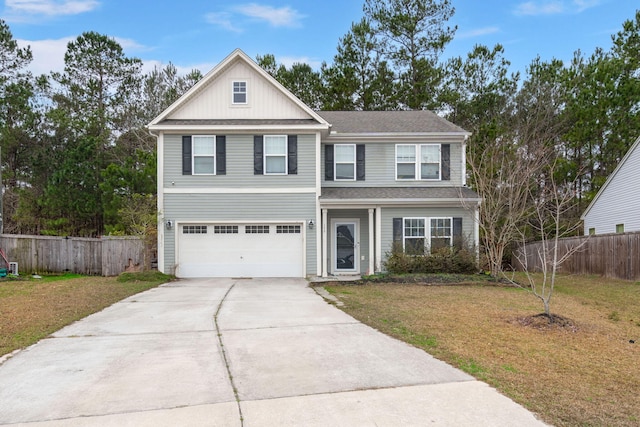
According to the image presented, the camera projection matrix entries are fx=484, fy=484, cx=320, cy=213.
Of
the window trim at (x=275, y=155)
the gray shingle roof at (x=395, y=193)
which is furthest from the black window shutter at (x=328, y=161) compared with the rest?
the window trim at (x=275, y=155)

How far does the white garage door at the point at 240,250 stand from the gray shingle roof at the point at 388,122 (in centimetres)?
440

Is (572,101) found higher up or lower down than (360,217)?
higher up

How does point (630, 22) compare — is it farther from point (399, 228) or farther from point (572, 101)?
point (399, 228)

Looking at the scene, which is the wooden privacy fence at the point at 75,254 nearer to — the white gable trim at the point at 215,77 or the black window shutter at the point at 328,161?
the white gable trim at the point at 215,77

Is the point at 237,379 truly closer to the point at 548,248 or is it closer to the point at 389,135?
the point at 389,135

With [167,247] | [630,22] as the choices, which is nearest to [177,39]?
[167,247]

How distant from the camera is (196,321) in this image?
27.2 ft

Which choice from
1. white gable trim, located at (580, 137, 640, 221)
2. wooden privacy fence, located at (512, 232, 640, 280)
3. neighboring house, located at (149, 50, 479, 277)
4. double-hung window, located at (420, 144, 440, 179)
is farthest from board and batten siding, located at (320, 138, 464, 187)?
white gable trim, located at (580, 137, 640, 221)

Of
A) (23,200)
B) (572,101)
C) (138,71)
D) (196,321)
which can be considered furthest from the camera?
(138,71)

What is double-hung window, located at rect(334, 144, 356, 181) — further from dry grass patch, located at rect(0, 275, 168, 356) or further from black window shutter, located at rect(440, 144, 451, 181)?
dry grass patch, located at rect(0, 275, 168, 356)

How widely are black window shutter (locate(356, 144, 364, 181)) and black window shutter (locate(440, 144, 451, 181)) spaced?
2871mm

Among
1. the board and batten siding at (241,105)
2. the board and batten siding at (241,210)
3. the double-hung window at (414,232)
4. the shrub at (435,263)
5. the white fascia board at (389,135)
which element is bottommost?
the shrub at (435,263)

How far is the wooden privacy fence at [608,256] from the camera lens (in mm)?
15938

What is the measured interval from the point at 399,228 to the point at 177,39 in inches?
511
